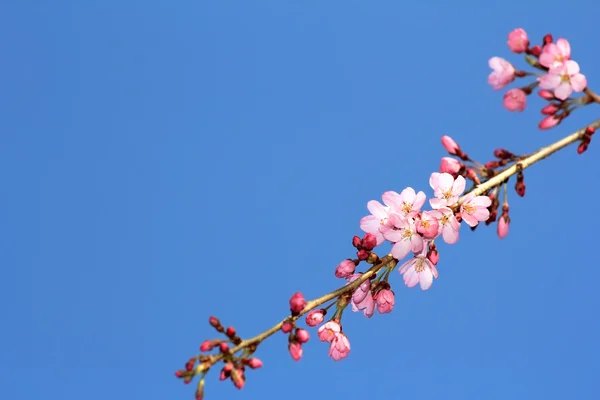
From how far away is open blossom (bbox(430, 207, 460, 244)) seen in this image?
2357mm

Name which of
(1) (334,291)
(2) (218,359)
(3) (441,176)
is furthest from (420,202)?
(2) (218,359)

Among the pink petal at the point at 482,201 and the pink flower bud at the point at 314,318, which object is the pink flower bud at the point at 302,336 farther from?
the pink petal at the point at 482,201

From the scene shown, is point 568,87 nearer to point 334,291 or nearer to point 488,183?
Result: point 488,183

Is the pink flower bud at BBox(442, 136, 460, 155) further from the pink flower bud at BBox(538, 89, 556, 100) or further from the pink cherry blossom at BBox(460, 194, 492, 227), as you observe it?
the pink flower bud at BBox(538, 89, 556, 100)

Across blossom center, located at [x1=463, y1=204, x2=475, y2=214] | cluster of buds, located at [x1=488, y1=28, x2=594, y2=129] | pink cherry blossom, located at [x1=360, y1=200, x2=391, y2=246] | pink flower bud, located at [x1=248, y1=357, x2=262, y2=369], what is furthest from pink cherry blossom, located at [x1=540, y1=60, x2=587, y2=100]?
pink flower bud, located at [x1=248, y1=357, x2=262, y2=369]

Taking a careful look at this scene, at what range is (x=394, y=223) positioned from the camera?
2365 mm

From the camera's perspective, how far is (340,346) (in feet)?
7.63

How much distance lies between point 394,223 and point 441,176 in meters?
0.21

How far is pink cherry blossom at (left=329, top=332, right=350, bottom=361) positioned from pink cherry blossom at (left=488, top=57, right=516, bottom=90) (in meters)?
0.96

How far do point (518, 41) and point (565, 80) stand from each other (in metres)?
0.20

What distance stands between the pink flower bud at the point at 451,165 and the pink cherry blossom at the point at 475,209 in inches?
3.7

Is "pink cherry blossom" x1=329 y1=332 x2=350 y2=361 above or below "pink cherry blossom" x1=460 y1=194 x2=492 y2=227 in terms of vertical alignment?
below

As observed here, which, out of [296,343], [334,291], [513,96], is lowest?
[296,343]

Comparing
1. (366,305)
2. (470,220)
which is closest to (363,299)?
(366,305)
